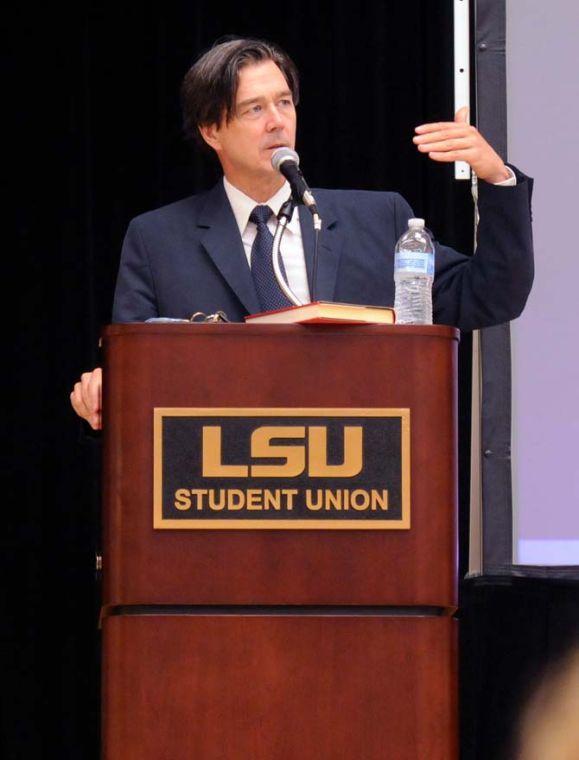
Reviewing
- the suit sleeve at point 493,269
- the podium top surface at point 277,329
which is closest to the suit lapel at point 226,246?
the suit sleeve at point 493,269

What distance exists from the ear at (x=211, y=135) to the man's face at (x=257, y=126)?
4cm

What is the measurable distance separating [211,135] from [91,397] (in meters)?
0.96

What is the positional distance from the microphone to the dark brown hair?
22.6 inches

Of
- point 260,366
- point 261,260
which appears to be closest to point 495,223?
point 261,260

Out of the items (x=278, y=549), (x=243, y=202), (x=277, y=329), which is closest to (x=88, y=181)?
(x=243, y=202)

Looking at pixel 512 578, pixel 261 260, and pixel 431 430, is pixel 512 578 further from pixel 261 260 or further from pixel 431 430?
pixel 431 430

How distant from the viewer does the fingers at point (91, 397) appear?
1.88m

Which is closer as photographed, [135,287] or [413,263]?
[413,263]

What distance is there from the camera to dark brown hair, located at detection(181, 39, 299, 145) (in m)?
2.58

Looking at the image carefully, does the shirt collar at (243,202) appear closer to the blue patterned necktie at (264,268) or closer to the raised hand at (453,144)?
the blue patterned necktie at (264,268)

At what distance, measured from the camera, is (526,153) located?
10.6 feet

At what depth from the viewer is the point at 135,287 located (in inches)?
97.1

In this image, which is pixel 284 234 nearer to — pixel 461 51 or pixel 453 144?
pixel 453 144

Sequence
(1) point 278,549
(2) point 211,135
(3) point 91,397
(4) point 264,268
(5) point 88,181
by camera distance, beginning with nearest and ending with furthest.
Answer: (1) point 278,549, (3) point 91,397, (4) point 264,268, (2) point 211,135, (5) point 88,181
